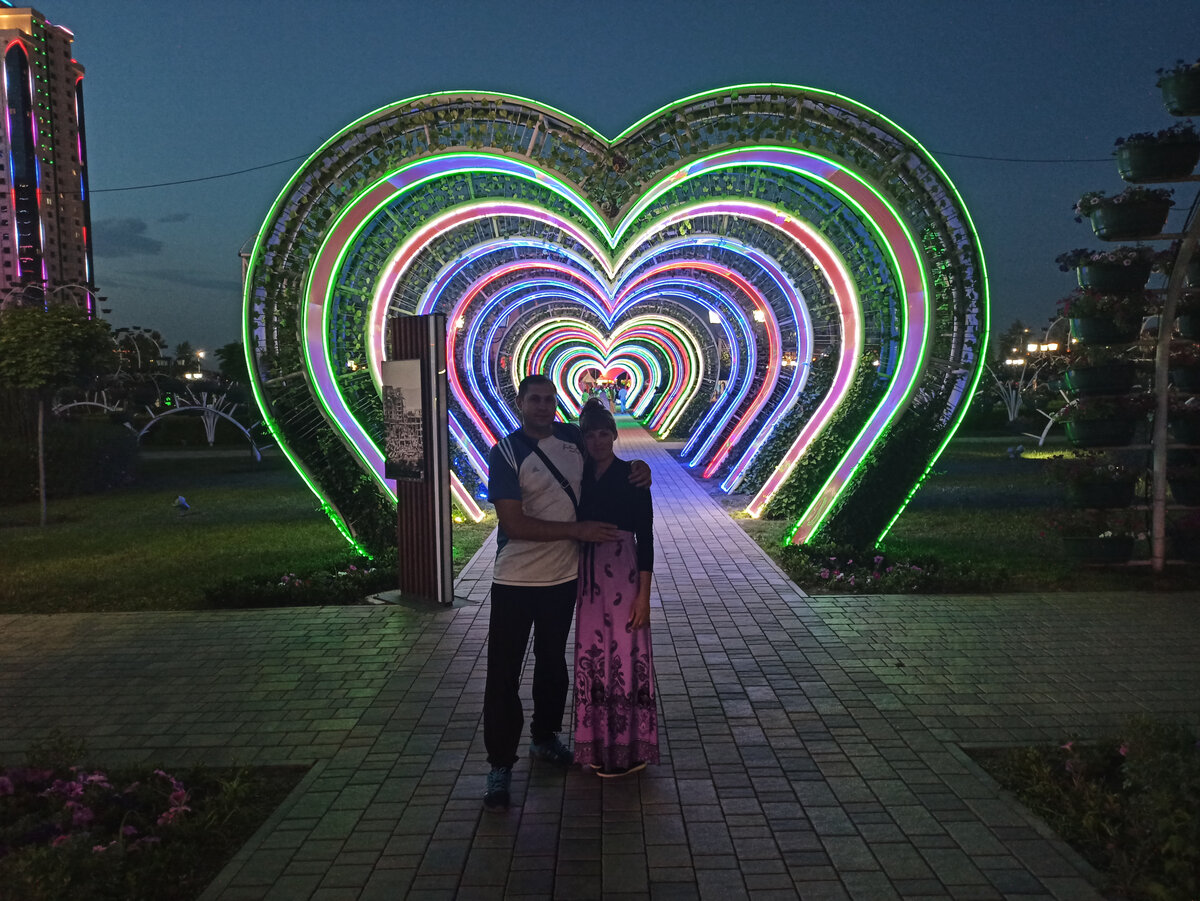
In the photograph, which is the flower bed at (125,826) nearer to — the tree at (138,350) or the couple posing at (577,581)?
the couple posing at (577,581)

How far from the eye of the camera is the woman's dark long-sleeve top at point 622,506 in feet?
14.4

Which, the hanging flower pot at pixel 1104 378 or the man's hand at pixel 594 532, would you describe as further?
the hanging flower pot at pixel 1104 378

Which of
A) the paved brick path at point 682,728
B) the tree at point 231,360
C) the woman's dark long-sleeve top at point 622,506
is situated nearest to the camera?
the paved brick path at point 682,728

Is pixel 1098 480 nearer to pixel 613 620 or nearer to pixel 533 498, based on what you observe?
pixel 613 620

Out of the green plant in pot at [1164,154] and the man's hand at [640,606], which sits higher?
the green plant in pot at [1164,154]

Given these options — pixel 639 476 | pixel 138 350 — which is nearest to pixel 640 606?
pixel 639 476

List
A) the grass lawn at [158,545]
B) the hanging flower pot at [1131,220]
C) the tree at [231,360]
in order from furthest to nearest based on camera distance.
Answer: the tree at [231,360]
the grass lawn at [158,545]
the hanging flower pot at [1131,220]

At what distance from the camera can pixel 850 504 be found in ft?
31.4

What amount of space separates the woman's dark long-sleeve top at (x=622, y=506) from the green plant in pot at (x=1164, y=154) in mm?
6316

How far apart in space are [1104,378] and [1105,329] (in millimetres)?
422

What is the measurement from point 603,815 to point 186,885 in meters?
1.59

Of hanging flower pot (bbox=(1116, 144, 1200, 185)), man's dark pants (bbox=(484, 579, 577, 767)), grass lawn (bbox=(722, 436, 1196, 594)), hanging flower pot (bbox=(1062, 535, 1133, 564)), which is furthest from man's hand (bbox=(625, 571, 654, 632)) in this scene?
hanging flower pot (bbox=(1116, 144, 1200, 185))

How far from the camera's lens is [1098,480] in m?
8.72

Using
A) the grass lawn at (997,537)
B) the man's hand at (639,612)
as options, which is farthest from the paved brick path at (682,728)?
the man's hand at (639,612)
